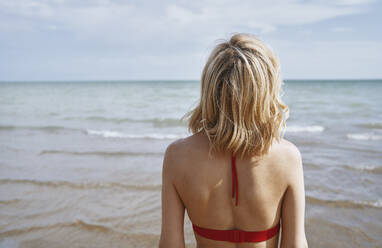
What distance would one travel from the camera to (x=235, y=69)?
4.59ft

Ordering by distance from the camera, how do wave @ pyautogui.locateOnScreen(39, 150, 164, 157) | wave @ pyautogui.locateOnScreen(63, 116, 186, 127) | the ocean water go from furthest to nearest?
wave @ pyautogui.locateOnScreen(63, 116, 186, 127) → wave @ pyautogui.locateOnScreen(39, 150, 164, 157) → the ocean water

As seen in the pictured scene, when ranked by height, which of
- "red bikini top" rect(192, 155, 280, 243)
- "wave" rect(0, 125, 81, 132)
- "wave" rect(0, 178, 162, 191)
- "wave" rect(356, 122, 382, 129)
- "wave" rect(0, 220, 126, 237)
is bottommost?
"wave" rect(0, 125, 81, 132)

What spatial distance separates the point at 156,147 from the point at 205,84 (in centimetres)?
721

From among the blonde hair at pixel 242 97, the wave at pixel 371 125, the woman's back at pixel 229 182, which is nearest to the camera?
the blonde hair at pixel 242 97

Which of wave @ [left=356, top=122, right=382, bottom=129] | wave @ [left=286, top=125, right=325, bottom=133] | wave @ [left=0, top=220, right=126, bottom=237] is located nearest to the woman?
wave @ [left=0, top=220, right=126, bottom=237]

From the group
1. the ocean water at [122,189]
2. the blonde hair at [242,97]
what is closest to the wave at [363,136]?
the ocean water at [122,189]

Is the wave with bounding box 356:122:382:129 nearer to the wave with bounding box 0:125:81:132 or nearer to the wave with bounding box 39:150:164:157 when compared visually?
the wave with bounding box 39:150:164:157

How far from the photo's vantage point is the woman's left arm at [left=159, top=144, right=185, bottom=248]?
1604mm

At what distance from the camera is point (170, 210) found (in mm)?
1681

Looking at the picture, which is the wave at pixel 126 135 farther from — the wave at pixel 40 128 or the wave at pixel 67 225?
the wave at pixel 67 225

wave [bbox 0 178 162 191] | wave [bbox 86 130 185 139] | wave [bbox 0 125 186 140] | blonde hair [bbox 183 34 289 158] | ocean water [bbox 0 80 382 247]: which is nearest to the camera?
blonde hair [bbox 183 34 289 158]

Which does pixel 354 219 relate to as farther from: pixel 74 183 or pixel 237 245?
pixel 74 183

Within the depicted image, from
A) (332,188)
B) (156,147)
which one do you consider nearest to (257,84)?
(332,188)

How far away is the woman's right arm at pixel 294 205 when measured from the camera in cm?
151
